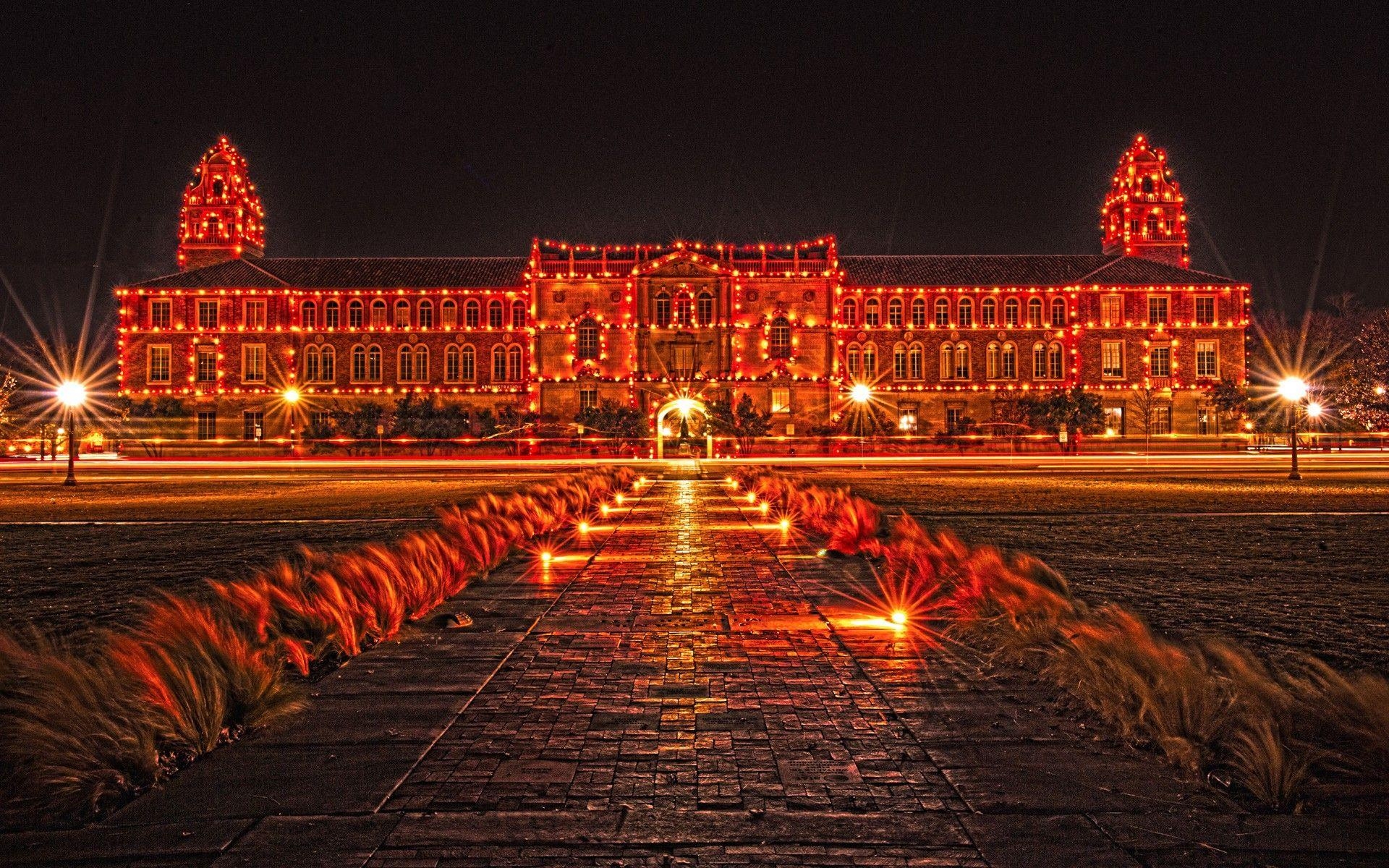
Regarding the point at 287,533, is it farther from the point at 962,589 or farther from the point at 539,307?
the point at 539,307

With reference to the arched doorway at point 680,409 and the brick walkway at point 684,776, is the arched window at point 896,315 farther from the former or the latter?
Result: the brick walkway at point 684,776

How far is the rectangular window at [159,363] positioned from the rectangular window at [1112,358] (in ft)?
182

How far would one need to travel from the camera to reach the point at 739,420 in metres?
60.2

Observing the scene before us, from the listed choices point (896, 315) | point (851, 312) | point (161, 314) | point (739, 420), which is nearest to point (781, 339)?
point (851, 312)

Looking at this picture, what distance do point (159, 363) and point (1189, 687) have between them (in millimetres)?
71814

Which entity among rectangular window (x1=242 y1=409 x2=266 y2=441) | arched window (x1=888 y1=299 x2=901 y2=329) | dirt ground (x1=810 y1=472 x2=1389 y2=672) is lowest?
dirt ground (x1=810 y1=472 x2=1389 y2=672)

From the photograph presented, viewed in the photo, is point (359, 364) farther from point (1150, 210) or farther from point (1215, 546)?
point (1215, 546)

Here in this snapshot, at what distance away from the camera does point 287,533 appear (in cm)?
1473

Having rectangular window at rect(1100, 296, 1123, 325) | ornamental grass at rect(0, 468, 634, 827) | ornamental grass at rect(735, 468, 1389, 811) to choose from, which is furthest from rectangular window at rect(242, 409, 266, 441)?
ornamental grass at rect(735, 468, 1389, 811)

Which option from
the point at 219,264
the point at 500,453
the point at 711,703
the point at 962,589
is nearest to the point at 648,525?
the point at 962,589

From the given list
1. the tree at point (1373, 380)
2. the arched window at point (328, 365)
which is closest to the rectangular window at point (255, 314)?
the arched window at point (328, 365)

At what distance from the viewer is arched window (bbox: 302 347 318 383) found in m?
68.8

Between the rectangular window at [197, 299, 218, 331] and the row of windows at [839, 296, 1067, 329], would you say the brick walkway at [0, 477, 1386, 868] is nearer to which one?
the row of windows at [839, 296, 1067, 329]

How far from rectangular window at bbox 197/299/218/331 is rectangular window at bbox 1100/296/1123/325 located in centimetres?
5276
